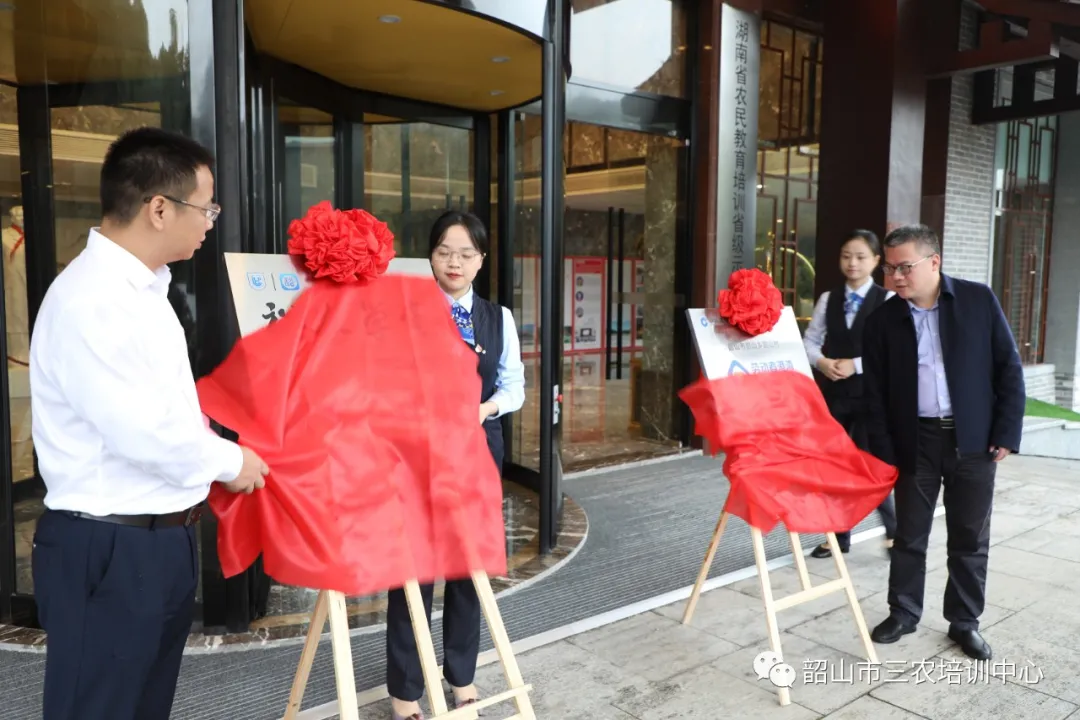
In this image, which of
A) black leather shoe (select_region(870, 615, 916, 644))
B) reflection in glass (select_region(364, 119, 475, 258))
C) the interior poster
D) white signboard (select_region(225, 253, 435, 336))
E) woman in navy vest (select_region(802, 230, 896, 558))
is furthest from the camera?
the interior poster

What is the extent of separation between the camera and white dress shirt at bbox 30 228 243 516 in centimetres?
158

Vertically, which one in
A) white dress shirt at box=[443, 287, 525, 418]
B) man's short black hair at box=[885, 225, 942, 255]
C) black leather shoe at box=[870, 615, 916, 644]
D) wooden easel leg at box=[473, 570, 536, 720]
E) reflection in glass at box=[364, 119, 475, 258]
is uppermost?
reflection in glass at box=[364, 119, 475, 258]

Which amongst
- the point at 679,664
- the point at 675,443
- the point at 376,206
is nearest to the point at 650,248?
the point at 675,443

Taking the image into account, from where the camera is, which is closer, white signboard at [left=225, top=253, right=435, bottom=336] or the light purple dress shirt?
white signboard at [left=225, top=253, right=435, bottom=336]

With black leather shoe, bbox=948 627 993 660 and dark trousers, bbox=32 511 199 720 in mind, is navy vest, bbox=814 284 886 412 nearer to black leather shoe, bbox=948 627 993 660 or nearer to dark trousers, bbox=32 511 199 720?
black leather shoe, bbox=948 627 993 660

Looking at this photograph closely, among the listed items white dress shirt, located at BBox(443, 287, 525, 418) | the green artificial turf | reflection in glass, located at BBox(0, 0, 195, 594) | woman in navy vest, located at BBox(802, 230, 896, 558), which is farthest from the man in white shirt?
the green artificial turf

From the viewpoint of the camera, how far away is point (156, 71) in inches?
118

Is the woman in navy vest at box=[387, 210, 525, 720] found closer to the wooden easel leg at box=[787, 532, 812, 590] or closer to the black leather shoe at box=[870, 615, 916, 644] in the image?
the wooden easel leg at box=[787, 532, 812, 590]

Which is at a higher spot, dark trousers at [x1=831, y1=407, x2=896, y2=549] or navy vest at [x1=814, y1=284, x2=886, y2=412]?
navy vest at [x1=814, y1=284, x2=886, y2=412]

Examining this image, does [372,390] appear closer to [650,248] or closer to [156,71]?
[156,71]

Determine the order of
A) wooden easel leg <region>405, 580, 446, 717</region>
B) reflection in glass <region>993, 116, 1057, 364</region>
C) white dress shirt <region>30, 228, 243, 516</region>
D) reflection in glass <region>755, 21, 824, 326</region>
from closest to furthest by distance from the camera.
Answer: white dress shirt <region>30, 228, 243, 516</region>, wooden easel leg <region>405, 580, 446, 717</region>, reflection in glass <region>755, 21, 824, 326</region>, reflection in glass <region>993, 116, 1057, 364</region>

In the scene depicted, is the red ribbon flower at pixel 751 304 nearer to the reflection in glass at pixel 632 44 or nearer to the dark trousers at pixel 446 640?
the dark trousers at pixel 446 640

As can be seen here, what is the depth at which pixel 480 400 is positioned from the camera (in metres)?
2.43

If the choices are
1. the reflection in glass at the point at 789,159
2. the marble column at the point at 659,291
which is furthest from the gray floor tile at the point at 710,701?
the reflection in glass at the point at 789,159
